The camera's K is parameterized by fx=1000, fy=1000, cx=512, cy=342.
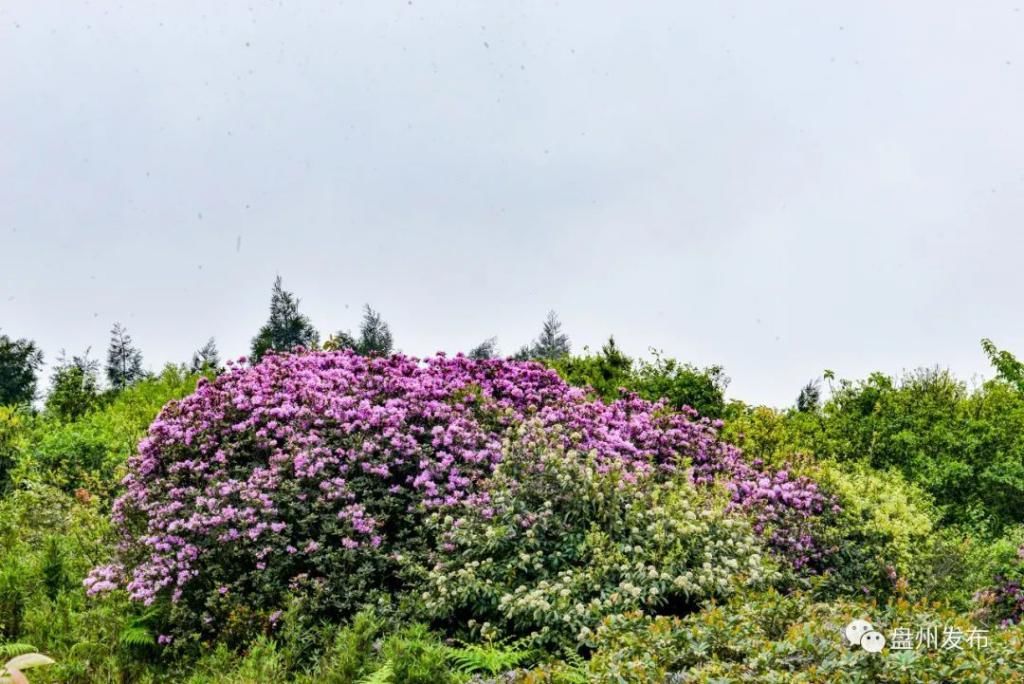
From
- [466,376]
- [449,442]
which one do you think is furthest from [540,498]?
[466,376]

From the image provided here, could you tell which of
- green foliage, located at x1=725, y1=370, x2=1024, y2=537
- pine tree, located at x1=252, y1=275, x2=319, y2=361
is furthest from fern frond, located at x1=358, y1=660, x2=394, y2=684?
pine tree, located at x1=252, y1=275, x2=319, y2=361

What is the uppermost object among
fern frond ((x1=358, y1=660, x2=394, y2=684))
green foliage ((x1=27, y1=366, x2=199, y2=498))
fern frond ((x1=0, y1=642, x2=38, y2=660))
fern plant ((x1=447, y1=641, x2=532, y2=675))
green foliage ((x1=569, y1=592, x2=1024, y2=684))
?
green foliage ((x1=27, y1=366, x2=199, y2=498))

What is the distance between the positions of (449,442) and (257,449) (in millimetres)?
1645

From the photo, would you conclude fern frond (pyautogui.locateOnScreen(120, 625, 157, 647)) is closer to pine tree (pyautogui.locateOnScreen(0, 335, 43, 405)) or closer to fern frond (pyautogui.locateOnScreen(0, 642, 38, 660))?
fern frond (pyautogui.locateOnScreen(0, 642, 38, 660))

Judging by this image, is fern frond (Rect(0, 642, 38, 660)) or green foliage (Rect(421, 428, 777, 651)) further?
green foliage (Rect(421, 428, 777, 651))

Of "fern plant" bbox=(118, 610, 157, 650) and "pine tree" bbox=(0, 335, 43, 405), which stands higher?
"pine tree" bbox=(0, 335, 43, 405)

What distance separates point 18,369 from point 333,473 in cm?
2030

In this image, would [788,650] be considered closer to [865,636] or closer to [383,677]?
[865,636]

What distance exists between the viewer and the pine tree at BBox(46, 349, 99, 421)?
63.9ft

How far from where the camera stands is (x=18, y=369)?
24.9 m

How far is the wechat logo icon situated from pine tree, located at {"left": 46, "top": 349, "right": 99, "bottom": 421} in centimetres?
1648

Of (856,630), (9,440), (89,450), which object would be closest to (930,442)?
(856,630)

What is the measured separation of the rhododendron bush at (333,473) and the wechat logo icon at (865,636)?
326cm

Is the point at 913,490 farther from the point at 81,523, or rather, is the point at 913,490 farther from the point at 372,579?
the point at 81,523
